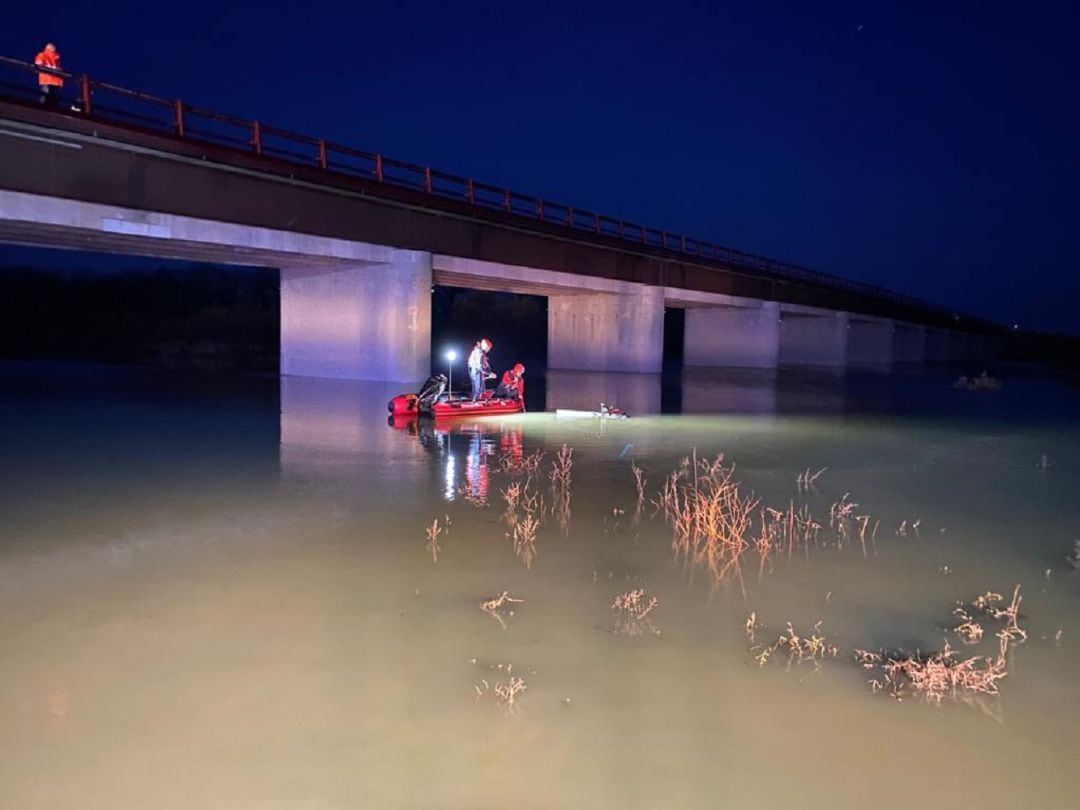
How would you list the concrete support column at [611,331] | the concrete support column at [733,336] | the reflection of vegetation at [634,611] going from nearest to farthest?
1. the reflection of vegetation at [634,611]
2. the concrete support column at [611,331]
3. the concrete support column at [733,336]

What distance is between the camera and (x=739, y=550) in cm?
806

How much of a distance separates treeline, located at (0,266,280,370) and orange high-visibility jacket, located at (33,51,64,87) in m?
19.8

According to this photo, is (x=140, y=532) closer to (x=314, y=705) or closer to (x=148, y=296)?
(x=314, y=705)

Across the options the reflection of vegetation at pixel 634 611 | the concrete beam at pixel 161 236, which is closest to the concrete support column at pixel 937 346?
the concrete beam at pixel 161 236

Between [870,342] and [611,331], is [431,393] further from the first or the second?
[870,342]

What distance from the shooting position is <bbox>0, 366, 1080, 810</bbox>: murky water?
3.99 m

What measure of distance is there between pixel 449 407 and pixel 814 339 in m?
50.6

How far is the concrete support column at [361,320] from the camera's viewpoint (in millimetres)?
27406

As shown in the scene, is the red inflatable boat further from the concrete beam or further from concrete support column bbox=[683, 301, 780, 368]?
concrete support column bbox=[683, 301, 780, 368]

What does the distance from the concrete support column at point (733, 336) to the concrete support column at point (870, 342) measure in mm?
24995

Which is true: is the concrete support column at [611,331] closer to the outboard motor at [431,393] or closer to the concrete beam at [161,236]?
the concrete beam at [161,236]

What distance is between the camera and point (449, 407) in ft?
62.2

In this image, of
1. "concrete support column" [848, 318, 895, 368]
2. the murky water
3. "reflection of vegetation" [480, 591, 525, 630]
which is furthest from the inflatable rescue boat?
"concrete support column" [848, 318, 895, 368]

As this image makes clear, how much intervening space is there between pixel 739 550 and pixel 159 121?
61.6ft
